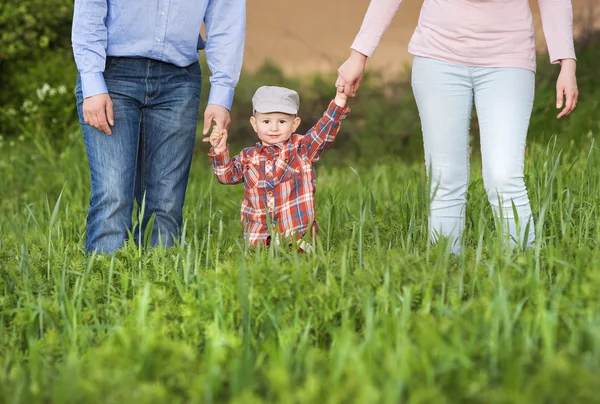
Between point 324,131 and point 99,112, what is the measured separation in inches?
36.9

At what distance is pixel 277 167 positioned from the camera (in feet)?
10.8

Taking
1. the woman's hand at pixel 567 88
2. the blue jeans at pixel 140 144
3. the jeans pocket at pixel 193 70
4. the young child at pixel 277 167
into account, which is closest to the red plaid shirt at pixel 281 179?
the young child at pixel 277 167

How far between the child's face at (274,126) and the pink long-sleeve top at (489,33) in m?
0.51

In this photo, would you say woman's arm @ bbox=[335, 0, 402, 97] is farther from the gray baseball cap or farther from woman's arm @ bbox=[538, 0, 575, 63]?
woman's arm @ bbox=[538, 0, 575, 63]

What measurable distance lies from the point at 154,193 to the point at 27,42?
25.4ft

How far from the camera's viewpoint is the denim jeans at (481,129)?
2842 millimetres

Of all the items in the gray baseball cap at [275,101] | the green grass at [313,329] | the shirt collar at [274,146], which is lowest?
the green grass at [313,329]

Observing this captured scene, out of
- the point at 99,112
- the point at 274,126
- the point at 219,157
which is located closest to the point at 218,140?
the point at 219,157

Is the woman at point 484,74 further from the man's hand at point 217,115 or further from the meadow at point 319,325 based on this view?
the man's hand at point 217,115

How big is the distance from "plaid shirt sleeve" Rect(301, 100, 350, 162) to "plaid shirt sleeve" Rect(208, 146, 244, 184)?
31 cm

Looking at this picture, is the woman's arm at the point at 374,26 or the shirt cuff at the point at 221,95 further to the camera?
the shirt cuff at the point at 221,95

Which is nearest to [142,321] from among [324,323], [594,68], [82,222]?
[324,323]

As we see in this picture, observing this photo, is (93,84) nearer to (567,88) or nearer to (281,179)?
(281,179)

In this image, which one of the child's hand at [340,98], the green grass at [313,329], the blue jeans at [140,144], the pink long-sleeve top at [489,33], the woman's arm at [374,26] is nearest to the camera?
the green grass at [313,329]
